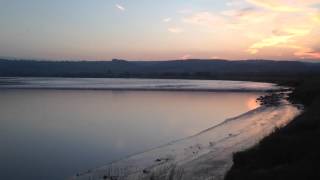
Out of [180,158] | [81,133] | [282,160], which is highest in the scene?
[282,160]

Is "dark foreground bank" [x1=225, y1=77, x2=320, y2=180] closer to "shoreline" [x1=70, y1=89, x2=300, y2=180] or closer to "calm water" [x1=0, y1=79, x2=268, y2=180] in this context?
"shoreline" [x1=70, y1=89, x2=300, y2=180]

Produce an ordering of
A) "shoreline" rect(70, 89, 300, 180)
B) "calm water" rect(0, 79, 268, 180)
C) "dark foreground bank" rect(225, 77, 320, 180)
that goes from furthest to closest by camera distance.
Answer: "calm water" rect(0, 79, 268, 180)
"shoreline" rect(70, 89, 300, 180)
"dark foreground bank" rect(225, 77, 320, 180)

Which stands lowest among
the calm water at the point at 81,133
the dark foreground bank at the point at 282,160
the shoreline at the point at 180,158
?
the calm water at the point at 81,133

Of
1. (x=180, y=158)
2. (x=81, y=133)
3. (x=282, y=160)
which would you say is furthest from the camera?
(x=81, y=133)

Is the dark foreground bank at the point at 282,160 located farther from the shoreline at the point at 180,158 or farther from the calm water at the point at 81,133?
the calm water at the point at 81,133

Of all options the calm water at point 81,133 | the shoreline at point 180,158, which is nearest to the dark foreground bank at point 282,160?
the shoreline at point 180,158

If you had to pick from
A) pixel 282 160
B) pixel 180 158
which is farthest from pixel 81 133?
pixel 282 160

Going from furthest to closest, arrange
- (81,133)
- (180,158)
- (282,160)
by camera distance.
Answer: (81,133) → (180,158) → (282,160)

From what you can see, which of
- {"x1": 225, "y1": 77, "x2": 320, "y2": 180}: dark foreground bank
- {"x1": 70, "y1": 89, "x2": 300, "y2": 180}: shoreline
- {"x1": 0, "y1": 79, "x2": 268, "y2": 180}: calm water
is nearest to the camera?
{"x1": 225, "y1": 77, "x2": 320, "y2": 180}: dark foreground bank

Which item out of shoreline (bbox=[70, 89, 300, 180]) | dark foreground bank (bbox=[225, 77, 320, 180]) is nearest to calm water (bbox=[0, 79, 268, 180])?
shoreline (bbox=[70, 89, 300, 180])

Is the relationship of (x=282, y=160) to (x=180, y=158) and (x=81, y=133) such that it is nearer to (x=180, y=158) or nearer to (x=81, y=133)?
(x=180, y=158)

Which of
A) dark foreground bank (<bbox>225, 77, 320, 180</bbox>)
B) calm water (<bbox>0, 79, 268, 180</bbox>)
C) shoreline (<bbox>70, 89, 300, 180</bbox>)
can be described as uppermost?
dark foreground bank (<bbox>225, 77, 320, 180</bbox>)

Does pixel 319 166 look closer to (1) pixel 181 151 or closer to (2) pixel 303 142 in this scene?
(2) pixel 303 142

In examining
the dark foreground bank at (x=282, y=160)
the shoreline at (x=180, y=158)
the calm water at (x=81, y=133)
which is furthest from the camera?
the calm water at (x=81, y=133)
